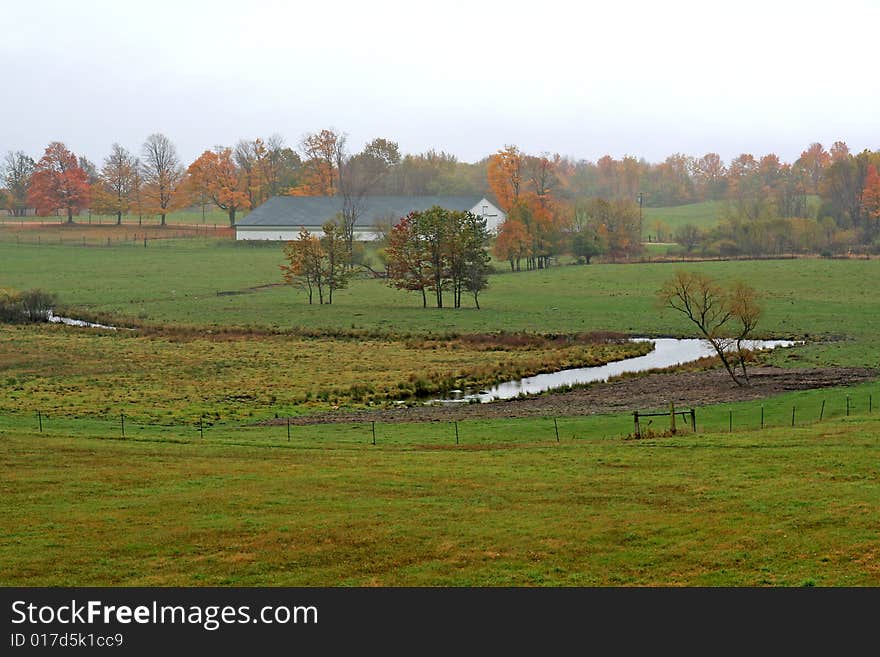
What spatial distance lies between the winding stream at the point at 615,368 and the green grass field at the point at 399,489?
4.26 meters

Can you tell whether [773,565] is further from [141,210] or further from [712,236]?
[141,210]

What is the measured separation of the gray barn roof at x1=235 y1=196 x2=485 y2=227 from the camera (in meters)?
145

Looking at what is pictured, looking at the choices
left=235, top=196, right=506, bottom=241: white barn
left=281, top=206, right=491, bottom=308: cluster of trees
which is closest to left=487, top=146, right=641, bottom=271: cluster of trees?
left=235, top=196, right=506, bottom=241: white barn

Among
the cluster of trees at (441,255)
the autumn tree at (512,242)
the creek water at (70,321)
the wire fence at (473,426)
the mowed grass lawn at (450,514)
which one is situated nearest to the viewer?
the mowed grass lawn at (450,514)

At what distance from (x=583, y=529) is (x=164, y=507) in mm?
8847

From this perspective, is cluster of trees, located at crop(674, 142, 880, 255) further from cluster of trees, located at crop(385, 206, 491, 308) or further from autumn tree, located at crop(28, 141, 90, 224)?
autumn tree, located at crop(28, 141, 90, 224)

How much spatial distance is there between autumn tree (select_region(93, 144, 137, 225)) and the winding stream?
11186 cm

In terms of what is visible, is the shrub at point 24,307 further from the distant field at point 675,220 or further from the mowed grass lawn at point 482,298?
the distant field at point 675,220

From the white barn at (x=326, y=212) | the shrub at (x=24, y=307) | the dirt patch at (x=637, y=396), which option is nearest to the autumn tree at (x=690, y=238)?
the white barn at (x=326, y=212)

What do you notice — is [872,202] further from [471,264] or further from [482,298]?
[471,264]

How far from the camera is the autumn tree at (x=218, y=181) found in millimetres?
159125

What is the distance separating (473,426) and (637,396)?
982 centimetres
